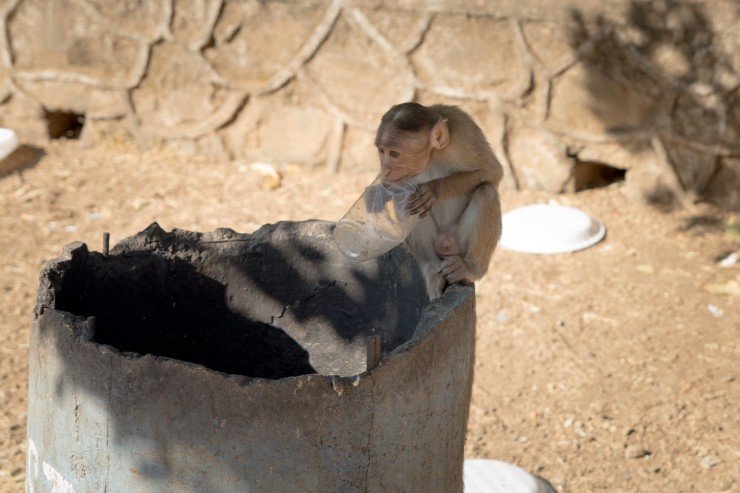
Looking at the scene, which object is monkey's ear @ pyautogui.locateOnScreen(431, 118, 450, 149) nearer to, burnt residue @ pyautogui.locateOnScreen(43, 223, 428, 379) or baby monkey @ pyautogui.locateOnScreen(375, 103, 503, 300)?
baby monkey @ pyautogui.locateOnScreen(375, 103, 503, 300)

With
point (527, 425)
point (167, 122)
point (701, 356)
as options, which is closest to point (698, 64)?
point (701, 356)

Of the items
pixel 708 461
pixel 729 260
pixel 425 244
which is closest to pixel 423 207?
pixel 425 244

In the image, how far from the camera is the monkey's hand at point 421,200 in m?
3.45

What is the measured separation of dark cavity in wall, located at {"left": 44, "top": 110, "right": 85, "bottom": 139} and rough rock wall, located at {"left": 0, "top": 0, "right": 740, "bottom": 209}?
49mm

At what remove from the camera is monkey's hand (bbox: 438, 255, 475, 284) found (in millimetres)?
3582

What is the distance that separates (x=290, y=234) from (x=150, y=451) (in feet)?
3.99

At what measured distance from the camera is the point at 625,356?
544 centimetres

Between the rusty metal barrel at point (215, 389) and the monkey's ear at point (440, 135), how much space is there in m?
0.42

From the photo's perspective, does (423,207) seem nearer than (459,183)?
Yes

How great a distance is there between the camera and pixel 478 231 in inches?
147

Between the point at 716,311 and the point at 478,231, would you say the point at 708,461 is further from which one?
the point at 478,231

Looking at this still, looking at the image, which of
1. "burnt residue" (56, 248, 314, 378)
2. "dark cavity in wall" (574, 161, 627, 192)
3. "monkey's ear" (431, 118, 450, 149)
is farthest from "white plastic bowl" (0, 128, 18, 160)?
"monkey's ear" (431, 118, 450, 149)

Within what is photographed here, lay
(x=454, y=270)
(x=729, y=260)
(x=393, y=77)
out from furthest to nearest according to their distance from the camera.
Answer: (x=393, y=77) < (x=729, y=260) < (x=454, y=270)

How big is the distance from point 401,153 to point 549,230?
3387 mm
